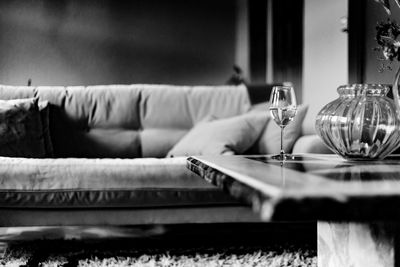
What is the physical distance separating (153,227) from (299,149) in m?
0.69

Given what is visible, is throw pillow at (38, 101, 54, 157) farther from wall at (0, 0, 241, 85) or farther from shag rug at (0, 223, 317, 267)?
wall at (0, 0, 241, 85)

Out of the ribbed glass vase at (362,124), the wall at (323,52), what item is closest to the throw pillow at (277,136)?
the ribbed glass vase at (362,124)

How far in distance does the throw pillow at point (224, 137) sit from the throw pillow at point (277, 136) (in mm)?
36

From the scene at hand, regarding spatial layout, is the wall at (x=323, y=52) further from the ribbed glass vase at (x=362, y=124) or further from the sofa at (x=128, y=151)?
the ribbed glass vase at (x=362, y=124)

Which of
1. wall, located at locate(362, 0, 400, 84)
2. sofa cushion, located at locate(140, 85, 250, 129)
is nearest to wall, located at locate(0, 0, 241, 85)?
sofa cushion, located at locate(140, 85, 250, 129)

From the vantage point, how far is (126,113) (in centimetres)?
267

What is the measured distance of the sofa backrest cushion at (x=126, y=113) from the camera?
2.57 m

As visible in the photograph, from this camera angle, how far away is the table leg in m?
0.91

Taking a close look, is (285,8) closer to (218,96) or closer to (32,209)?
(218,96)

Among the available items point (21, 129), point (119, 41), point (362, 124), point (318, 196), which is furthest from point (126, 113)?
point (119, 41)

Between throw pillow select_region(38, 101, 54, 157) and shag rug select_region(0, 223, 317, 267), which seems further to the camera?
throw pillow select_region(38, 101, 54, 157)

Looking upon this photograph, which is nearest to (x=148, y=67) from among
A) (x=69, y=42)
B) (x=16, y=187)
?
(x=69, y=42)

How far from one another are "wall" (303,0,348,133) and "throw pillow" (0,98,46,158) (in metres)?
Answer: 1.87

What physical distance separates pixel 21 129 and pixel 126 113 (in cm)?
58
